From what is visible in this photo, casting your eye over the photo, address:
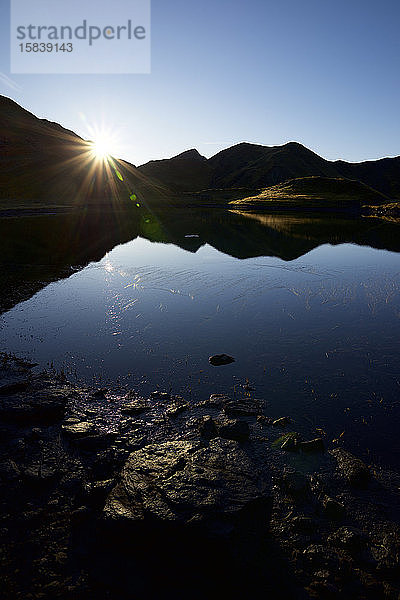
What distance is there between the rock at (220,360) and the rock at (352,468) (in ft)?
23.7

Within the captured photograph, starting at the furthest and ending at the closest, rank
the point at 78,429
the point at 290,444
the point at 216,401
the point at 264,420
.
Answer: the point at 216,401, the point at 264,420, the point at 78,429, the point at 290,444

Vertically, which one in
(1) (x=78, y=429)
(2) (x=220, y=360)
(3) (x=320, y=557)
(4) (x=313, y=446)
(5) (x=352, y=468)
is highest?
(2) (x=220, y=360)

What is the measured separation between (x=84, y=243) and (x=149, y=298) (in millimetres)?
36790

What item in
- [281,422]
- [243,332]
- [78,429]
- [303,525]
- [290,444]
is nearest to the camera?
[303,525]

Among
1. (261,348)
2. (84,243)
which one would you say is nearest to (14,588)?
(261,348)

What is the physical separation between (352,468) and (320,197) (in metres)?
165

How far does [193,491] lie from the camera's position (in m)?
8.64

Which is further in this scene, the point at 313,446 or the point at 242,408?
the point at 242,408

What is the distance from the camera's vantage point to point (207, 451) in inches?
416

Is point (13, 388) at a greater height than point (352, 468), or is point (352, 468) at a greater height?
point (13, 388)

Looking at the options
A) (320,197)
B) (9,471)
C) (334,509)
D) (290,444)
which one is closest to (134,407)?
(9,471)

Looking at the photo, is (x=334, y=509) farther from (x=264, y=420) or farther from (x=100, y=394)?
(x=100, y=394)

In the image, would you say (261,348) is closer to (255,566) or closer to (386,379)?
(386,379)

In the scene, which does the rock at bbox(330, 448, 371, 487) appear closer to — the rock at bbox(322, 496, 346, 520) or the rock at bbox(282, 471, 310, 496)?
the rock at bbox(322, 496, 346, 520)
